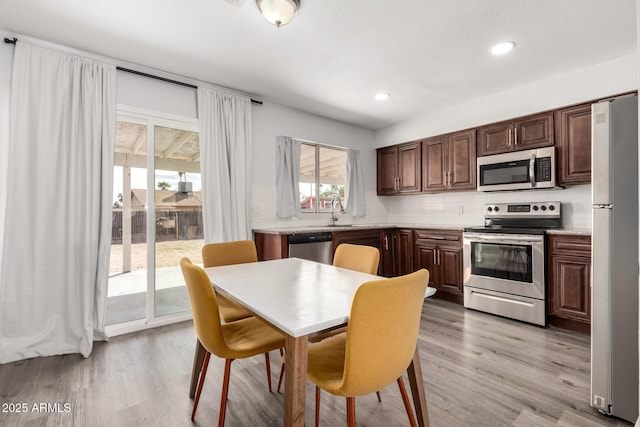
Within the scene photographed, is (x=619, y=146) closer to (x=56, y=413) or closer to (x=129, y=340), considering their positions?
(x=56, y=413)

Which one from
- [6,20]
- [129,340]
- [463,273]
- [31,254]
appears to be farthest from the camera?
[463,273]

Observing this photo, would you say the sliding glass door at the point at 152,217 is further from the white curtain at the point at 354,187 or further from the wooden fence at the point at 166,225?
the white curtain at the point at 354,187

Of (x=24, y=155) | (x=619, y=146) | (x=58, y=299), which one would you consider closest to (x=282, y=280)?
(x=619, y=146)

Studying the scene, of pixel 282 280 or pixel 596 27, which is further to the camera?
pixel 596 27

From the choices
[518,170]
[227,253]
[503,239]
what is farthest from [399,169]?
[227,253]

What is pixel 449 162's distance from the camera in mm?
3967

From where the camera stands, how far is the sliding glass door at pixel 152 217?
288 cm

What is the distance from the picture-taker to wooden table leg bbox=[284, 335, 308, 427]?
105 centimetres

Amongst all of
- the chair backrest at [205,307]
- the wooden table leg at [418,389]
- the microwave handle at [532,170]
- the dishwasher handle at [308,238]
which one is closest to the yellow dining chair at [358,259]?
the wooden table leg at [418,389]

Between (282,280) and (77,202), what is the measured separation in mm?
2052

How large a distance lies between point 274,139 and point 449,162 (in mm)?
2304

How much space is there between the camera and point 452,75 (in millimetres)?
3096

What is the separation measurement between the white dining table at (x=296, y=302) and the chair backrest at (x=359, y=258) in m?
0.21

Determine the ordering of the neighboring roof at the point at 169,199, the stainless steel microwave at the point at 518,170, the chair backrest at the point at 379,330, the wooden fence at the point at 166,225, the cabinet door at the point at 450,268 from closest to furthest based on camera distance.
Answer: the chair backrest at the point at 379,330 → the wooden fence at the point at 166,225 → the neighboring roof at the point at 169,199 → the stainless steel microwave at the point at 518,170 → the cabinet door at the point at 450,268
